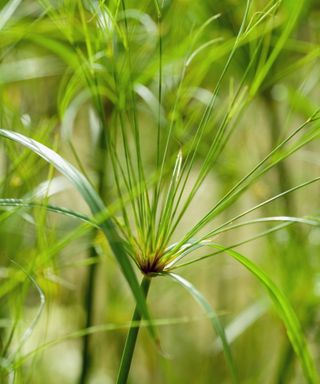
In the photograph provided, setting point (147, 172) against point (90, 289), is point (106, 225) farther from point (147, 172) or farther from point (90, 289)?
point (147, 172)

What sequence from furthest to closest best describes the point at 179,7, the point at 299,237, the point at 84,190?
the point at 299,237
the point at 179,7
the point at 84,190

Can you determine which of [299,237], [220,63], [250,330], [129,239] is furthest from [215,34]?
[250,330]

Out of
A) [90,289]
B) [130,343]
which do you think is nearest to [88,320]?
[90,289]

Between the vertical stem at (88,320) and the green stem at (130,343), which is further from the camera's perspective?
the vertical stem at (88,320)

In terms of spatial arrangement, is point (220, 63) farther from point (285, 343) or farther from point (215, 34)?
point (285, 343)

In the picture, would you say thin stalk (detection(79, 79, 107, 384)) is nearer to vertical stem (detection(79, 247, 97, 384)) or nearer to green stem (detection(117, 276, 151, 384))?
vertical stem (detection(79, 247, 97, 384))

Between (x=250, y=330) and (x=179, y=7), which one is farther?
(x=250, y=330)

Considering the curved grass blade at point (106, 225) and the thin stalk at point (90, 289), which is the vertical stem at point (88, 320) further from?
the curved grass blade at point (106, 225)

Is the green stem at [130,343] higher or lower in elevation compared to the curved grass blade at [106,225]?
lower

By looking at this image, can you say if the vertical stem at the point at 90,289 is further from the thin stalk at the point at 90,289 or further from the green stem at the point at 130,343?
the green stem at the point at 130,343

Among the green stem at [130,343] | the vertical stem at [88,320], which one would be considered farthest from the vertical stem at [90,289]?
the green stem at [130,343]

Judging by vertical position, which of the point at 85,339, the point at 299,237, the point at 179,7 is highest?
the point at 179,7
